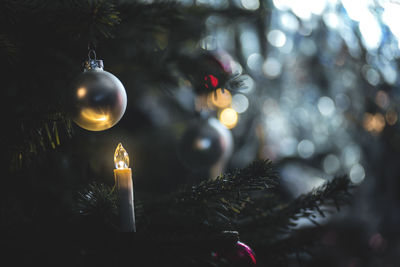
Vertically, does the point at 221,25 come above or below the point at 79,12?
above

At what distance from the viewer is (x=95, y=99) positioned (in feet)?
1.49

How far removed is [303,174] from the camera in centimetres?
244

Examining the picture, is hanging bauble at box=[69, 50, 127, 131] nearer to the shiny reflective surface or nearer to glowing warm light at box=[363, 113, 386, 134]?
the shiny reflective surface

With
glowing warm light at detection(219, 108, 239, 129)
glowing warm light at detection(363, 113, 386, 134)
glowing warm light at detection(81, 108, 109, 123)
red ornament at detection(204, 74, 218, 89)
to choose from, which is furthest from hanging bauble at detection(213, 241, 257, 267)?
glowing warm light at detection(363, 113, 386, 134)

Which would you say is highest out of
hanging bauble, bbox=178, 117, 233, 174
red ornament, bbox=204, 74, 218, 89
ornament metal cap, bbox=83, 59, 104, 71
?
ornament metal cap, bbox=83, 59, 104, 71

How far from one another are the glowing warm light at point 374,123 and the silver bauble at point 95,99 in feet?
4.62

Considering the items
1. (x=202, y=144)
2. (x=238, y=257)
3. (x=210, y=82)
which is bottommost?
(x=238, y=257)

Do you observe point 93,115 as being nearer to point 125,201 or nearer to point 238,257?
point 125,201

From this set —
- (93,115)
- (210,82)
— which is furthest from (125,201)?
(210,82)

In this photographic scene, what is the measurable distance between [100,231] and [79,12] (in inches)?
11.7

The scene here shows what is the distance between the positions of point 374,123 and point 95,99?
151 centimetres

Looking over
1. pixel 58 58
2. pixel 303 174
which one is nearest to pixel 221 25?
pixel 58 58

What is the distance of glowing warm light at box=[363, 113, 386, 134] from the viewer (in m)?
1.54

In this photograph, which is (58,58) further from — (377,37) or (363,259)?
(363,259)
